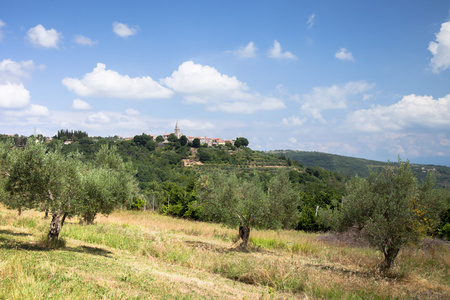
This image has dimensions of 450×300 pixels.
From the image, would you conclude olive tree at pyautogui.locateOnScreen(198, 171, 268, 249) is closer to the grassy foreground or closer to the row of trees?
the grassy foreground

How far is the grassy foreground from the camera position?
7387 mm

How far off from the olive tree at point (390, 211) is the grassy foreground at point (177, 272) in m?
1.65

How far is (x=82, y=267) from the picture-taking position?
30.5 ft

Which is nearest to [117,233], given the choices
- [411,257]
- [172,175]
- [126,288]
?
[126,288]

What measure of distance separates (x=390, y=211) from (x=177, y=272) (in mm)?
9840

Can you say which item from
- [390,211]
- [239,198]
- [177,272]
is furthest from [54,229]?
[390,211]

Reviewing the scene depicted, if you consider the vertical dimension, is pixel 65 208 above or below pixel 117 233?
above

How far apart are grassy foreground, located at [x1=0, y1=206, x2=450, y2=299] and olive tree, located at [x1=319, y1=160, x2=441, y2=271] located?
5.41 ft

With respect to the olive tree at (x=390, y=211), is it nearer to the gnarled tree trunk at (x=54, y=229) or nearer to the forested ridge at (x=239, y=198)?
the forested ridge at (x=239, y=198)

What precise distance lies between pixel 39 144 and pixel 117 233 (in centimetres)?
823

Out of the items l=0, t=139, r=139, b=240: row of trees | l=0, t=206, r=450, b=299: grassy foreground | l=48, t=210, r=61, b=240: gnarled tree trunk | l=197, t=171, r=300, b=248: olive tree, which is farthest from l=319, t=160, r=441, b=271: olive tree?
l=48, t=210, r=61, b=240: gnarled tree trunk

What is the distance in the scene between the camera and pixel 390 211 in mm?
12359

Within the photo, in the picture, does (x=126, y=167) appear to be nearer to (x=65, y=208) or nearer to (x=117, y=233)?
(x=117, y=233)

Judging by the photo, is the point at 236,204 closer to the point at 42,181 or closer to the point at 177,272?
the point at 177,272
